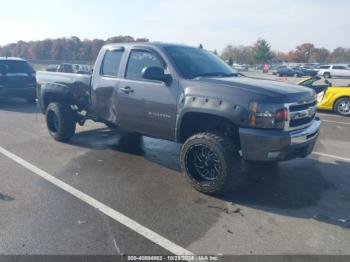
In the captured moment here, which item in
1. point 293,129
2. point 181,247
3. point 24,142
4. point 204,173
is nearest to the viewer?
point 181,247

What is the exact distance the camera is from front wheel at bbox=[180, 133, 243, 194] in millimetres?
4113

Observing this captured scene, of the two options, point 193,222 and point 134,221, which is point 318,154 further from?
point 134,221

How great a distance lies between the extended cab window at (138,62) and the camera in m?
5.00

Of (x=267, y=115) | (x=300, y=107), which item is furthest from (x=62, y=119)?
(x=300, y=107)

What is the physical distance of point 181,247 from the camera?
3.13m

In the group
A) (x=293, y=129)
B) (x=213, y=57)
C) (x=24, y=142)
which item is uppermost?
(x=213, y=57)

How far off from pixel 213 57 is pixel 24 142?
170 inches

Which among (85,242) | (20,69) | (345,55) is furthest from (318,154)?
(345,55)

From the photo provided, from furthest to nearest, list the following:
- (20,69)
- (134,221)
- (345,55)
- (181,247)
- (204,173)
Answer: (345,55)
(20,69)
(204,173)
(134,221)
(181,247)

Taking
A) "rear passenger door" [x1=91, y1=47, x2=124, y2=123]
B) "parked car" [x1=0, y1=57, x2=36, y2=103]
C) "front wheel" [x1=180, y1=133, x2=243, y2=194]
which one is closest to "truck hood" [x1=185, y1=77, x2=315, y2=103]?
"front wheel" [x1=180, y1=133, x2=243, y2=194]

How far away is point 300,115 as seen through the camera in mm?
4156

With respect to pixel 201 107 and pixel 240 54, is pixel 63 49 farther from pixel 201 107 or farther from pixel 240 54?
pixel 201 107

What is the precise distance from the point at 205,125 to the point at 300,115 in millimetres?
1284

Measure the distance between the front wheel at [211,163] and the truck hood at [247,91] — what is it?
0.58 meters
